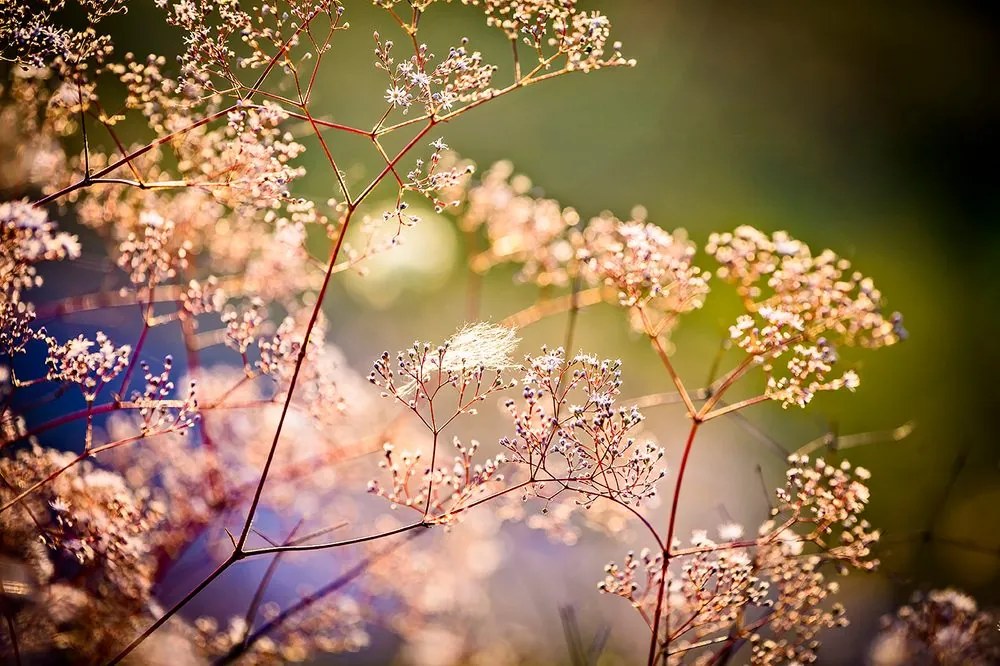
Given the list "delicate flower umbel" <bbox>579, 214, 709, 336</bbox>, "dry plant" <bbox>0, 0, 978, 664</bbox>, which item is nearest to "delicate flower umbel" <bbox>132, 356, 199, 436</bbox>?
"dry plant" <bbox>0, 0, 978, 664</bbox>

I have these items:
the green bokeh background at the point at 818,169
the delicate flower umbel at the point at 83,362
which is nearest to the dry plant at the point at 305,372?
the delicate flower umbel at the point at 83,362

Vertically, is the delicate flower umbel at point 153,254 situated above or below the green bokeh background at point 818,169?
below

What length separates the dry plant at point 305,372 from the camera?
1.66 feet

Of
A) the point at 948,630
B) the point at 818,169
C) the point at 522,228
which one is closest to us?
the point at 948,630

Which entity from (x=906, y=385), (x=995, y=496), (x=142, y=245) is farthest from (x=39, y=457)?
(x=995, y=496)

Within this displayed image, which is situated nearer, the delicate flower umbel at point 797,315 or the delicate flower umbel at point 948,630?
the delicate flower umbel at point 797,315

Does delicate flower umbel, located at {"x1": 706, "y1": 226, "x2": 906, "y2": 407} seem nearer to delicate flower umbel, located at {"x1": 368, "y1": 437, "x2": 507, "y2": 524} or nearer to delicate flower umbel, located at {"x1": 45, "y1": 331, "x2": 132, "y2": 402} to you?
delicate flower umbel, located at {"x1": 368, "y1": 437, "x2": 507, "y2": 524}

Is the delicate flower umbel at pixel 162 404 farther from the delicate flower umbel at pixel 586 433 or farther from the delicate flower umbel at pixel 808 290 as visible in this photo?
the delicate flower umbel at pixel 808 290

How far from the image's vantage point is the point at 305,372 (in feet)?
2.23

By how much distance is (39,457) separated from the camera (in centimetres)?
61

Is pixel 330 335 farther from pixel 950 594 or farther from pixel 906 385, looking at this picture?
pixel 906 385

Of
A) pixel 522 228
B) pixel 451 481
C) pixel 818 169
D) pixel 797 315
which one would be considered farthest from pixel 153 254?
pixel 818 169

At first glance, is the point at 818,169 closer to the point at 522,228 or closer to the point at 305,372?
the point at 522,228

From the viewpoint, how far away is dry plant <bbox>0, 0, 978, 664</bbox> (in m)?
0.50
